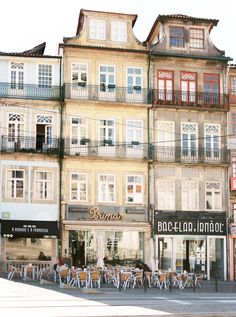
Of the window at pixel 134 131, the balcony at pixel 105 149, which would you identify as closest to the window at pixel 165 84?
the window at pixel 134 131

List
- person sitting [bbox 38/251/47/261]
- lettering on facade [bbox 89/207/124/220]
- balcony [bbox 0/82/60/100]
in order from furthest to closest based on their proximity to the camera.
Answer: balcony [bbox 0/82/60/100] < lettering on facade [bbox 89/207/124/220] < person sitting [bbox 38/251/47/261]

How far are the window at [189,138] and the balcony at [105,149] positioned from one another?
222 centimetres

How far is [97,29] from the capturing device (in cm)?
3934

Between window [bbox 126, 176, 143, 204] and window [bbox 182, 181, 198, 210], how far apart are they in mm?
2578

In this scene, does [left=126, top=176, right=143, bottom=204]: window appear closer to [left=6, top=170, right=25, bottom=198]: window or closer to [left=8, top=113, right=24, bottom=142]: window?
[left=6, top=170, right=25, bottom=198]: window

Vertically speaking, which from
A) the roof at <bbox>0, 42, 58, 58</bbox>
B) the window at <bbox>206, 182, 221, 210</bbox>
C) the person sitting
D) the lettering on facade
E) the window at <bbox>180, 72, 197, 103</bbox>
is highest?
the roof at <bbox>0, 42, 58, 58</bbox>

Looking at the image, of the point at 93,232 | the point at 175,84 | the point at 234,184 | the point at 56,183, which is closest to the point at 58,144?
the point at 56,183

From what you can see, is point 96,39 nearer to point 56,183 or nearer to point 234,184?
point 56,183

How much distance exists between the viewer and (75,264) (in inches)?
1459

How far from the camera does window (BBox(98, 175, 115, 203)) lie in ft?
125

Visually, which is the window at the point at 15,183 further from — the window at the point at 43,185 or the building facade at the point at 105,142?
the building facade at the point at 105,142

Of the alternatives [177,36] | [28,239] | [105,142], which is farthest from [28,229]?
[177,36]

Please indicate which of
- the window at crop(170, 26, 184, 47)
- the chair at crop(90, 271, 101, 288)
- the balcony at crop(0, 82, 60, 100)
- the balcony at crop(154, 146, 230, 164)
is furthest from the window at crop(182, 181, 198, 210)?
the chair at crop(90, 271, 101, 288)

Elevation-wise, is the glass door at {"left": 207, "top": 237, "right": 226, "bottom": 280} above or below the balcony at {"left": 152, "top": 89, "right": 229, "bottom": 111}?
below
